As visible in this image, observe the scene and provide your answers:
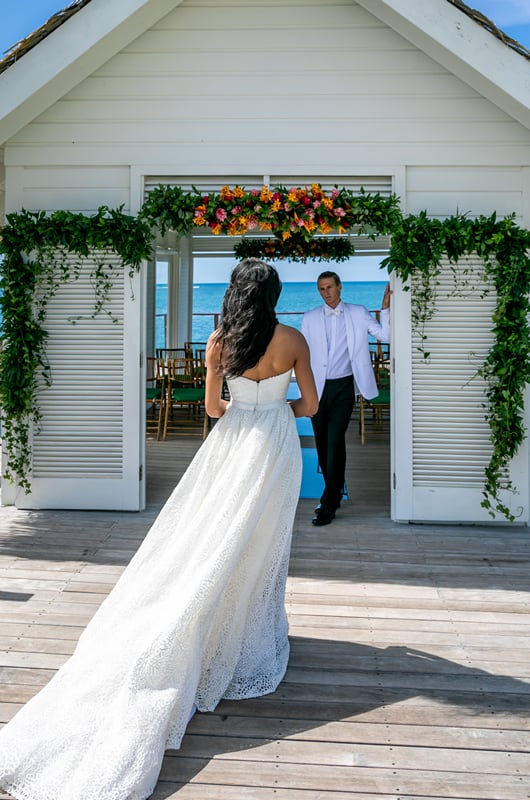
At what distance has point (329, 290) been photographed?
596 centimetres

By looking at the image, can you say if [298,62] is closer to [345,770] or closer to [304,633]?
[304,633]

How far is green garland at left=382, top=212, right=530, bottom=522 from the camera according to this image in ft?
17.9

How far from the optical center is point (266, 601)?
10.7ft

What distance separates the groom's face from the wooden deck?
5.30 ft

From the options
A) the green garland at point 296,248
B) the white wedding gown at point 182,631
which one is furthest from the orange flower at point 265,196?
the green garland at point 296,248

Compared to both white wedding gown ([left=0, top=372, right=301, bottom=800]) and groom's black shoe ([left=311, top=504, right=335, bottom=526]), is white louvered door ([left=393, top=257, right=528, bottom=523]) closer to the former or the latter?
groom's black shoe ([left=311, top=504, right=335, bottom=526])

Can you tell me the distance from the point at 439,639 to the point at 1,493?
382 centimetres

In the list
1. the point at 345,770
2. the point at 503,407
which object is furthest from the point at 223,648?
the point at 503,407

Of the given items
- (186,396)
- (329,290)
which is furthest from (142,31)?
(186,396)

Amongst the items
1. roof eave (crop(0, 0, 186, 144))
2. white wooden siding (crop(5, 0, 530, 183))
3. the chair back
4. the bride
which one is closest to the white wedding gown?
the bride

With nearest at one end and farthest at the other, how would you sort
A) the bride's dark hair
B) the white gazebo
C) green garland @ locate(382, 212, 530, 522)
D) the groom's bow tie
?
the bride's dark hair < green garland @ locate(382, 212, 530, 522) < the white gazebo < the groom's bow tie

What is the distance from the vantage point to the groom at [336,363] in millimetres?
5922

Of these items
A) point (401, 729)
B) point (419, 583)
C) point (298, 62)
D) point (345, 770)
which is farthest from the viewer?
point (298, 62)

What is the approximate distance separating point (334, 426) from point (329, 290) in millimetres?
999
